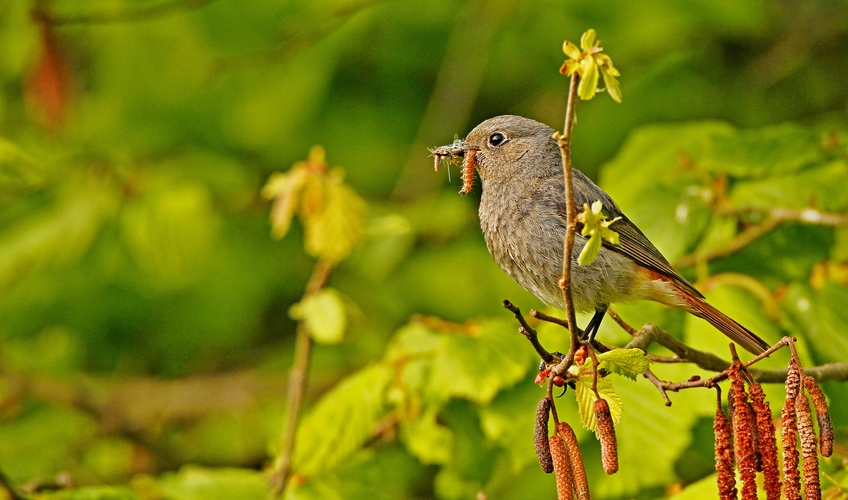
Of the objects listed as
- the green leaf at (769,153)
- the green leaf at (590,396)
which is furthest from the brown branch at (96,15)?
the green leaf at (590,396)

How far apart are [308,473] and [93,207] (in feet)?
9.55

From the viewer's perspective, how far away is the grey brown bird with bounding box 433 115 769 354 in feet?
10.1

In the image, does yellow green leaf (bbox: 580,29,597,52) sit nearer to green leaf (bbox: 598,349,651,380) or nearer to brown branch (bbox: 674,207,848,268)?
green leaf (bbox: 598,349,651,380)

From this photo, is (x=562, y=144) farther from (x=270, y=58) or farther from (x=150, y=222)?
(x=270, y=58)

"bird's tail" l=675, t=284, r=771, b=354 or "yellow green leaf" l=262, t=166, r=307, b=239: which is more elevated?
"yellow green leaf" l=262, t=166, r=307, b=239

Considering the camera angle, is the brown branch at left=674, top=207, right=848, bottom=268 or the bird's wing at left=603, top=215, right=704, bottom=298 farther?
the brown branch at left=674, top=207, right=848, bottom=268

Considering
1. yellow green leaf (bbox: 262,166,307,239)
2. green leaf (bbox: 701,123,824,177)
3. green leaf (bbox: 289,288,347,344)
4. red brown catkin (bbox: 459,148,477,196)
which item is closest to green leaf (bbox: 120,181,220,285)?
yellow green leaf (bbox: 262,166,307,239)

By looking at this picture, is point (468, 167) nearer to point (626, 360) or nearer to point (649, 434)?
point (649, 434)

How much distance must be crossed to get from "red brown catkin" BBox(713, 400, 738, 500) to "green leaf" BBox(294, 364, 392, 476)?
6.85 feet

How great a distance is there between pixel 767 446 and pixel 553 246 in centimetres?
129

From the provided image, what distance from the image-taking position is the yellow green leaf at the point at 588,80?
1.77m

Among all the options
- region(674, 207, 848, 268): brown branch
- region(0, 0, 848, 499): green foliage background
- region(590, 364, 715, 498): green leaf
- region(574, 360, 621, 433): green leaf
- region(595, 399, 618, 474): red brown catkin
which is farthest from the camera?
region(0, 0, 848, 499): green foliage background

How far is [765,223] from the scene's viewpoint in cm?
370

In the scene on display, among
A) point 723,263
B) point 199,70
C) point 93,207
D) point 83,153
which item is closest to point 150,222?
point 93,207
